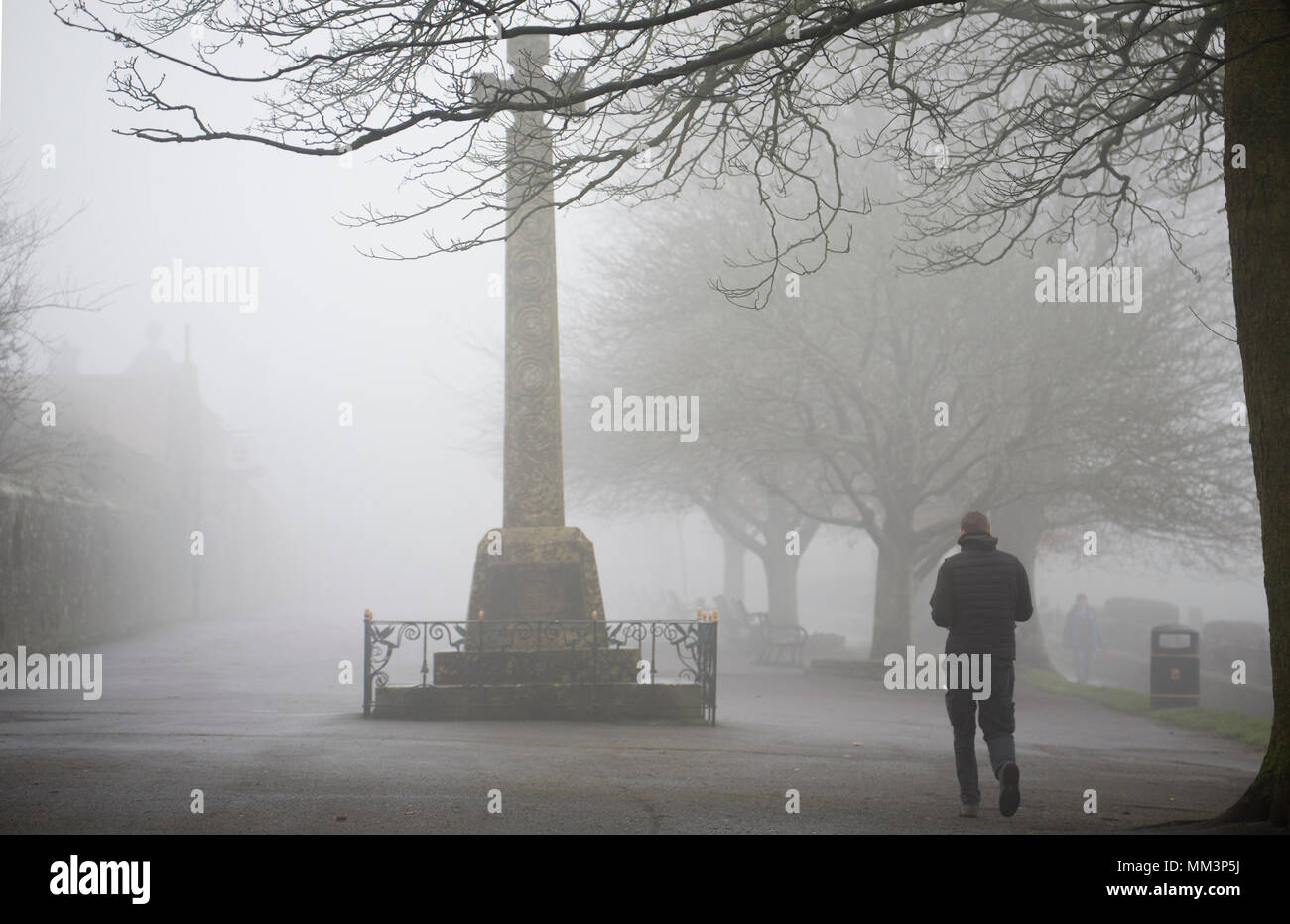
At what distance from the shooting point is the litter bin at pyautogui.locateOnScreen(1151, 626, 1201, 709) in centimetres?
1745

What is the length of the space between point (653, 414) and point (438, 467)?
84854 millimetres

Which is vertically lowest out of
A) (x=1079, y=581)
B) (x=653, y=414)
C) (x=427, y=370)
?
(x=1079, y=581)

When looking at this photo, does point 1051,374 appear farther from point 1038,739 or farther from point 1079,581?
point 1079,581

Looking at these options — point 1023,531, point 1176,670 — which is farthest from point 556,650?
point 1023,531

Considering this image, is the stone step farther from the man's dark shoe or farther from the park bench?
the park bench

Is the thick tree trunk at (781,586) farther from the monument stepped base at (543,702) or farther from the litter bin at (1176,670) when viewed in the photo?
the monument stepped base at (543,702)

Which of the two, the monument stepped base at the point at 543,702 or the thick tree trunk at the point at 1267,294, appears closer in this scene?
the thick tree trunk at the point at 1267,294

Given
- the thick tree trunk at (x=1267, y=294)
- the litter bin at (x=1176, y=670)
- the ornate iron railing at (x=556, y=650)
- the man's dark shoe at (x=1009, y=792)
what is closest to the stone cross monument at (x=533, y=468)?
the ornate iron railing at (x=556, y=650)

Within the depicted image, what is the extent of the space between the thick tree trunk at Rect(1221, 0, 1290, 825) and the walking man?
1.42m

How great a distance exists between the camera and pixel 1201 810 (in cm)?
830

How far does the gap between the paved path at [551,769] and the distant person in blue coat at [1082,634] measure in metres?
9.48

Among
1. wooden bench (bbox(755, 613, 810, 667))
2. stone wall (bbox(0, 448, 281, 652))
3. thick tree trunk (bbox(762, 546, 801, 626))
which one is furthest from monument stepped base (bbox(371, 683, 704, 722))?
thick tree trunk (bbox(762, 546, 801, 626))

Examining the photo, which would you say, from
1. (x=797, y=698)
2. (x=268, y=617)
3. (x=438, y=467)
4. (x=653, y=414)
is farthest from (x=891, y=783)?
(x=438, y=467)

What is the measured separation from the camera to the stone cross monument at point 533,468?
14742 mm
